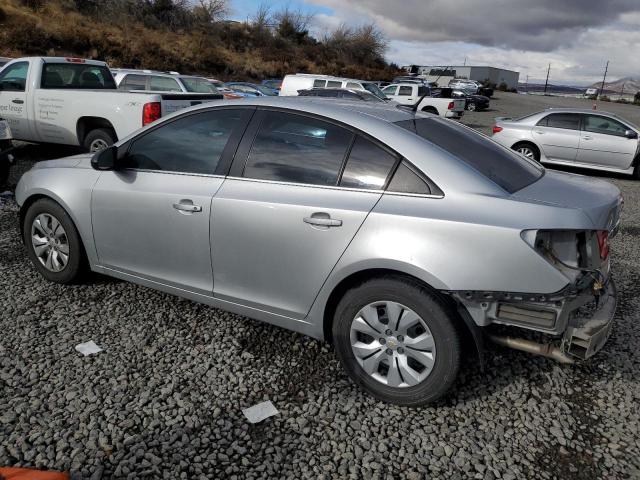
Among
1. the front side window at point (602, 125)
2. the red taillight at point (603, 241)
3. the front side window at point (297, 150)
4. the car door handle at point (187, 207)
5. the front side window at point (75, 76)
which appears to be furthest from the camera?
the front side window at point (602, 125)

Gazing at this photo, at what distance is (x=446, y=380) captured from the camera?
2648 millimetres

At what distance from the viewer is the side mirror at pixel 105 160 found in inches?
140

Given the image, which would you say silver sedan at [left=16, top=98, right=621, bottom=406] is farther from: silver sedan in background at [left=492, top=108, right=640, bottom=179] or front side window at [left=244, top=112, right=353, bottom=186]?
silver sedan in background at [left=492, top=108, right=640, bottom=179]

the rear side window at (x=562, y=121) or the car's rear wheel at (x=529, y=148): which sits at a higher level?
the rear side window at (x=562, y=121)

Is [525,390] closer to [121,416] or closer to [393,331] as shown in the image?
[393,331]

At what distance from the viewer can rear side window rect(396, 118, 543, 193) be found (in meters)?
2.84

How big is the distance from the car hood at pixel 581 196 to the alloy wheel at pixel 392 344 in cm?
86

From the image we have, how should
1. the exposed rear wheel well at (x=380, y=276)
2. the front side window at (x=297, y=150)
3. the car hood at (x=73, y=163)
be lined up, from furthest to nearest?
the car hood at (x=73, y=163) → the front side window at (x=297, y=150) → the exposed rear wheel well at (x=380, y=276)

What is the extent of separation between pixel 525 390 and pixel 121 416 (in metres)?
2.33

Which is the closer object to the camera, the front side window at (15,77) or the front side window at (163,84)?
the front side window at (15,77)

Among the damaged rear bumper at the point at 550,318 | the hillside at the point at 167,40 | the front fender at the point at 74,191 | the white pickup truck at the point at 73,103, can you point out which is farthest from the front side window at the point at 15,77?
the hillside at the point at 167,40

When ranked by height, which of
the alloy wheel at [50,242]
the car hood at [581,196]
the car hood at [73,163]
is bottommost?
the alloy wheel at [50,242]

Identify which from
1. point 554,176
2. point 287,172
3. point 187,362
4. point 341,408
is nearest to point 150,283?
point 187,362

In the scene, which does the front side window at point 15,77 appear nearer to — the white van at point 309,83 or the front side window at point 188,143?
the front side window at point 188,143
